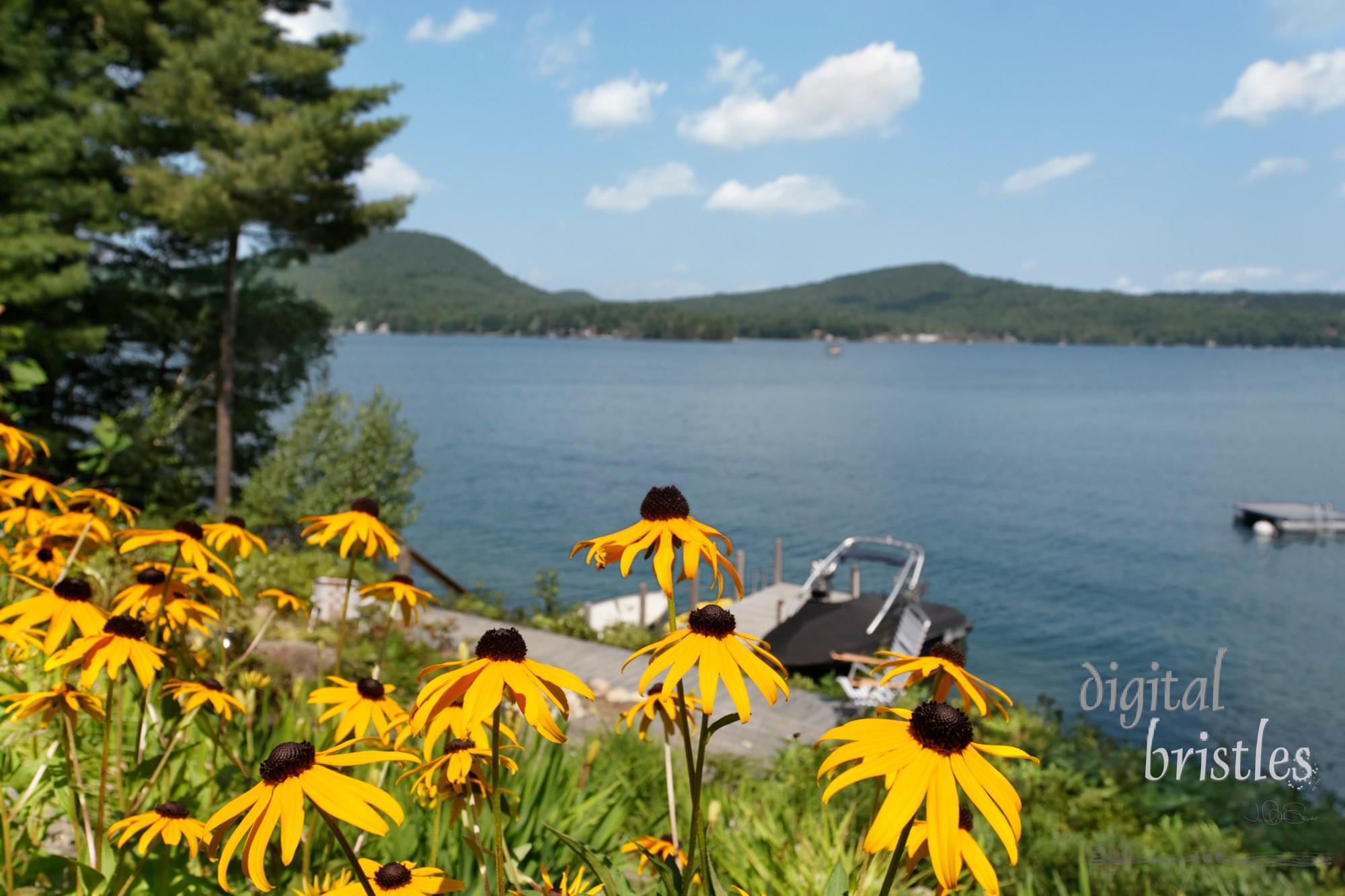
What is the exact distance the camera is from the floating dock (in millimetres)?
32000

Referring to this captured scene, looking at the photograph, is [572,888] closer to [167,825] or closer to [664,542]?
[664,542]

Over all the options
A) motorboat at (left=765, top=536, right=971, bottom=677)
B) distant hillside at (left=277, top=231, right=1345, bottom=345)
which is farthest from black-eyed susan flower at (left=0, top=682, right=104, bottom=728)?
distant hillside at (left=277, top=231, right=1345, bottom=345)

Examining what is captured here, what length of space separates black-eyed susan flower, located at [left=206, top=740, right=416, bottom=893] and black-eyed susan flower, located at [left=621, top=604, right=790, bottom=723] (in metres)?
0.42

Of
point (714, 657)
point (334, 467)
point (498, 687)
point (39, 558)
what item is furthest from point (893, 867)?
point (334, 467)

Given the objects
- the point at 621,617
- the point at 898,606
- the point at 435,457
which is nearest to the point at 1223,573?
the point at 898,606

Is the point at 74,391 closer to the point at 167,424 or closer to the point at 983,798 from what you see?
the point at 167,424

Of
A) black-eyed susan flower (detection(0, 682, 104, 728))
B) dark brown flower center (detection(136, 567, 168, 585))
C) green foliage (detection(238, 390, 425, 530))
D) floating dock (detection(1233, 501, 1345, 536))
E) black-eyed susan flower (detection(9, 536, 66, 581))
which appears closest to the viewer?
black-eyed susan flower (detection(0, 682, 104, 728))

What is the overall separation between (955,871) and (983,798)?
0.14 metres

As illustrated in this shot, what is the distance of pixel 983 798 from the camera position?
119 cm

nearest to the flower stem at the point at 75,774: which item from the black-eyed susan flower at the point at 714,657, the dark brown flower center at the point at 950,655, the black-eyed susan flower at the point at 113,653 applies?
the black-eyed susan flower at the point at 113,653

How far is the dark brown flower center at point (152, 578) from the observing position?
227cm

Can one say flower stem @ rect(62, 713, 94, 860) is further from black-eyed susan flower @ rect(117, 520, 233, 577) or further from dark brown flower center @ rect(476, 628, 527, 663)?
dark brown flower center @ rect(476, 628, 527, 663)

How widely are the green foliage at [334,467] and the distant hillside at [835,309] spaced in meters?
111

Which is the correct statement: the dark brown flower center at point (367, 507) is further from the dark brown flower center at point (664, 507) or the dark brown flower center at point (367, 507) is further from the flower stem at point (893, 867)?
the flower stem at point (893, 867)
